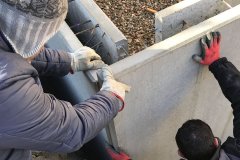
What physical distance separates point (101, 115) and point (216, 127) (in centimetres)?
170

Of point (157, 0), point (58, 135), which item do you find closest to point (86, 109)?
point (58, 135)

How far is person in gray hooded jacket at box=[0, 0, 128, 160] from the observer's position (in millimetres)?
1396

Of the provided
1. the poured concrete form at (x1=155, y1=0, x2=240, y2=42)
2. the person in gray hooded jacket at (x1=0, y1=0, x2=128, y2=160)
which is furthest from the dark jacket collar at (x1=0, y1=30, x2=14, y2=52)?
the poured concrete form at (x1=155, y1=0, x2=240, y2=42)

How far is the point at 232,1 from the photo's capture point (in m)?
2.79

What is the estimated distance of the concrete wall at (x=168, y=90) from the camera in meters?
2.11

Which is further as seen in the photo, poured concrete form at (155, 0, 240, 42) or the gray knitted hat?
poured concrete form at (155, 0, 240, 42)

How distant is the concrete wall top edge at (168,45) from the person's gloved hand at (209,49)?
0.14ft

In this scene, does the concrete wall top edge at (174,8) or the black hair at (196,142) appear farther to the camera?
the concrete wall top edge at (174,8)

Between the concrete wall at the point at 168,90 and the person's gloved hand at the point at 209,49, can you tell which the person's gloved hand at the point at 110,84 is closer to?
the concrete wall at the point at 168,90

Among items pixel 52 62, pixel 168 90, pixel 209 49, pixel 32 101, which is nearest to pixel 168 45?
pixel 209 49

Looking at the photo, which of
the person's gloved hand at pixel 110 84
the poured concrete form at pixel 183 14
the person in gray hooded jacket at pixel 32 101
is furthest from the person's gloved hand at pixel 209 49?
the person in gray hooded jacket at pixel 32 101

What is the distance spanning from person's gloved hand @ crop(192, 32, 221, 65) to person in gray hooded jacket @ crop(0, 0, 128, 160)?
716 millimetres

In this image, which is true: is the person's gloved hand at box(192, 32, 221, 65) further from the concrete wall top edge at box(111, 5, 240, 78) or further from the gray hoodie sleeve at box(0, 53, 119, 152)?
the gray hoodie sleeve at box(0, 53, 119, 152)

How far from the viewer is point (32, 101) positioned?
149 cm
